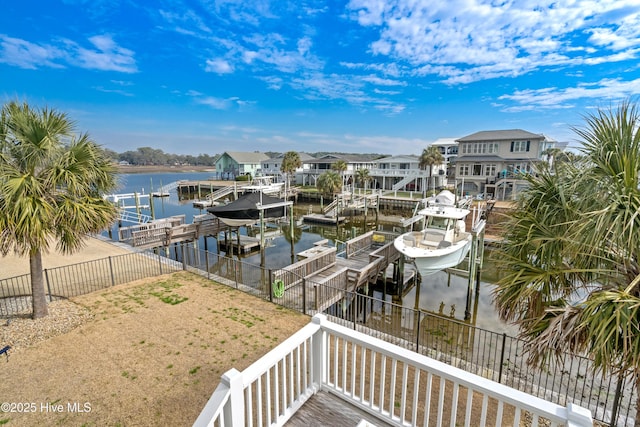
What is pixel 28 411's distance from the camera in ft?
14.8

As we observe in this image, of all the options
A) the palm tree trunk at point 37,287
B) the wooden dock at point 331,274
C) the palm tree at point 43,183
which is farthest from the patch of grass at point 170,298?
the wooden dock at point 331,274

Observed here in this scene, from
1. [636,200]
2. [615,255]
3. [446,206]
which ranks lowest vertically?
[446,206]

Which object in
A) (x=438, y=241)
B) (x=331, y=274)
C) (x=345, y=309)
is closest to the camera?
(x=345, y=309)

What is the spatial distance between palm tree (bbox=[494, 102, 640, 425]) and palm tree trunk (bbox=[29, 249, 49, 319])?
9366 mm

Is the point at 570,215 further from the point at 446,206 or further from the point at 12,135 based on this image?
the point at 446,206

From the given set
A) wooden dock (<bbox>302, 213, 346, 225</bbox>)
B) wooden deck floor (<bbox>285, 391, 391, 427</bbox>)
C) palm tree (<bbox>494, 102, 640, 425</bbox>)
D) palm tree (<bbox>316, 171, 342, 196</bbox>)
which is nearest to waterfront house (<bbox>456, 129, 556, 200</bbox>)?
palm tree (<bbox>316, 171, 342, 196</bbox>)

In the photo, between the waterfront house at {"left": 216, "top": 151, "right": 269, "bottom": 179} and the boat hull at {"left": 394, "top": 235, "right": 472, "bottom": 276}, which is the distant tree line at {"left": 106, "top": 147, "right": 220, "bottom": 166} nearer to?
the waterfront house at {"left": 216, "top": 151, "right": 269, "bottom": 179}

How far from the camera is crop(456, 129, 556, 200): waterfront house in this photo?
35375mm

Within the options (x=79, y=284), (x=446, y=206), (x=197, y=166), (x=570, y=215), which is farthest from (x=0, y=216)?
(x=197, y=166)

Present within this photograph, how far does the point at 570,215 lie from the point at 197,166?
562 feet

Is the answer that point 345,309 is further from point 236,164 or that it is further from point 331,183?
point 236,164

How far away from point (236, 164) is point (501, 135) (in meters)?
51.3

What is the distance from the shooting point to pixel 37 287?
6.94m

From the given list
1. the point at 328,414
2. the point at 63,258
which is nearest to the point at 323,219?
the point at 63,258
